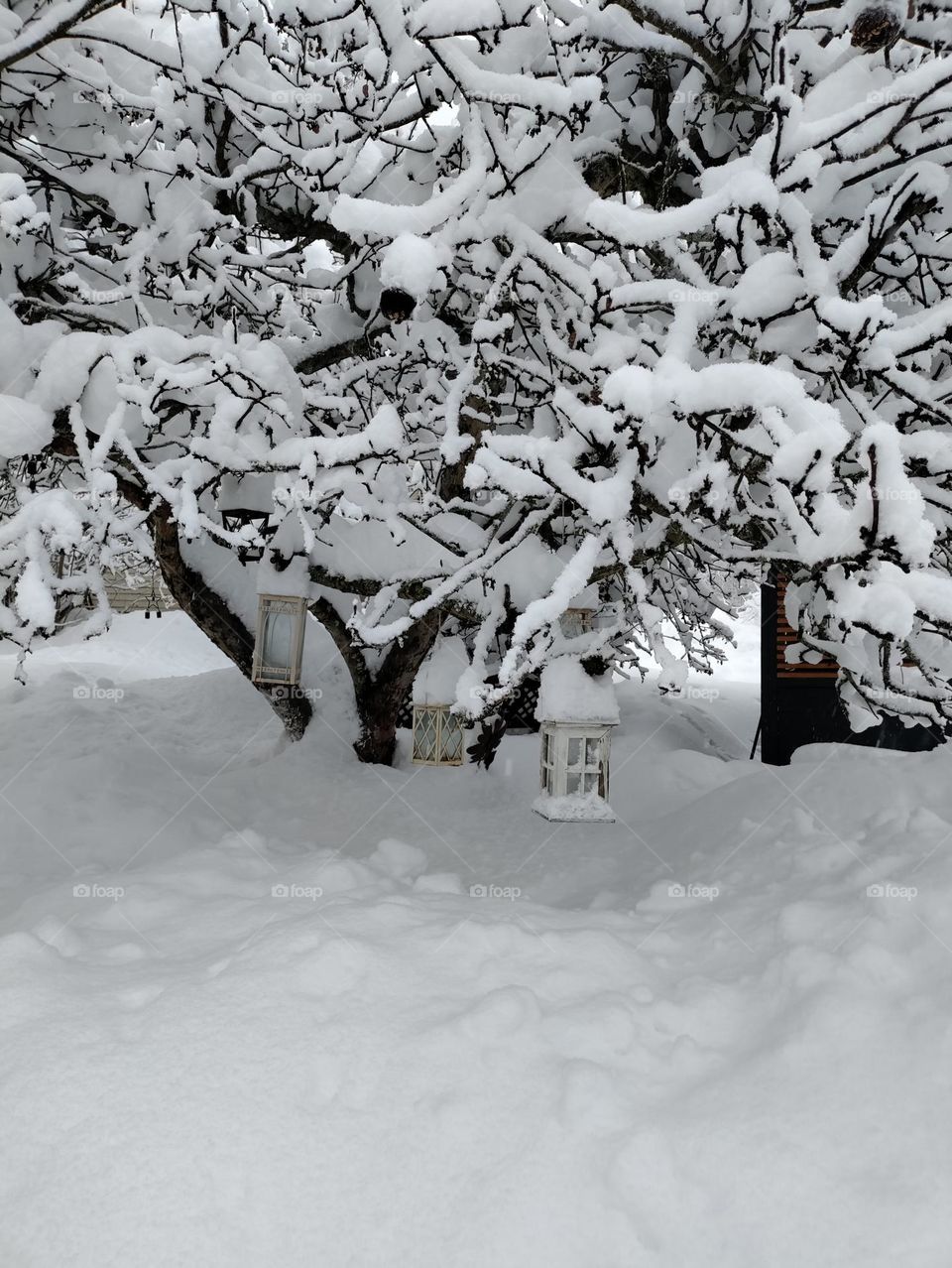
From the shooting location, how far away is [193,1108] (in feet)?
7.55

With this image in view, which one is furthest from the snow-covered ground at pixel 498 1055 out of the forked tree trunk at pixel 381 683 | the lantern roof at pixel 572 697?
the forked tree trunk at pixel 381 683

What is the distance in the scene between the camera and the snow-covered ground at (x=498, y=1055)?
81.0 inches

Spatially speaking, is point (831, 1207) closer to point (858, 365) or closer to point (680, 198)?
point (858, 365)

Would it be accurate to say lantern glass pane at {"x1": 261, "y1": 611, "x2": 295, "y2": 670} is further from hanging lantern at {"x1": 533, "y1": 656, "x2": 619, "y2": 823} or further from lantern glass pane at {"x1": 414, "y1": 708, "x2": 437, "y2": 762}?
hanging lantern at {"x1": 533, "y1": 656, "x2": 619, "y2": 823}

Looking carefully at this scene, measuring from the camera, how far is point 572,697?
147 inches

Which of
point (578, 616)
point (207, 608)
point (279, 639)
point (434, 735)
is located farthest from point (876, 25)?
point (207, 608)

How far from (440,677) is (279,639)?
1.02 m

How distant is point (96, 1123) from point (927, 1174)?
85.5 inches

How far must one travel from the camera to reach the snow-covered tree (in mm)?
2633

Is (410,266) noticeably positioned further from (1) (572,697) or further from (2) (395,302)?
(1) (572,697)

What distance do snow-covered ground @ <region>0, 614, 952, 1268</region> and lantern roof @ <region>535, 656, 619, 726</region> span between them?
2.90 ft

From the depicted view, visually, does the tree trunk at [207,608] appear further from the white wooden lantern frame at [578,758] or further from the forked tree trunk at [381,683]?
the white wooden lantern frame at [578,758]

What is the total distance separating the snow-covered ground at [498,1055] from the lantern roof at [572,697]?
88 cm

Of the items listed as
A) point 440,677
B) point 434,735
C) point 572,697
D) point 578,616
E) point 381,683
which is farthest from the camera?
point 381,683
